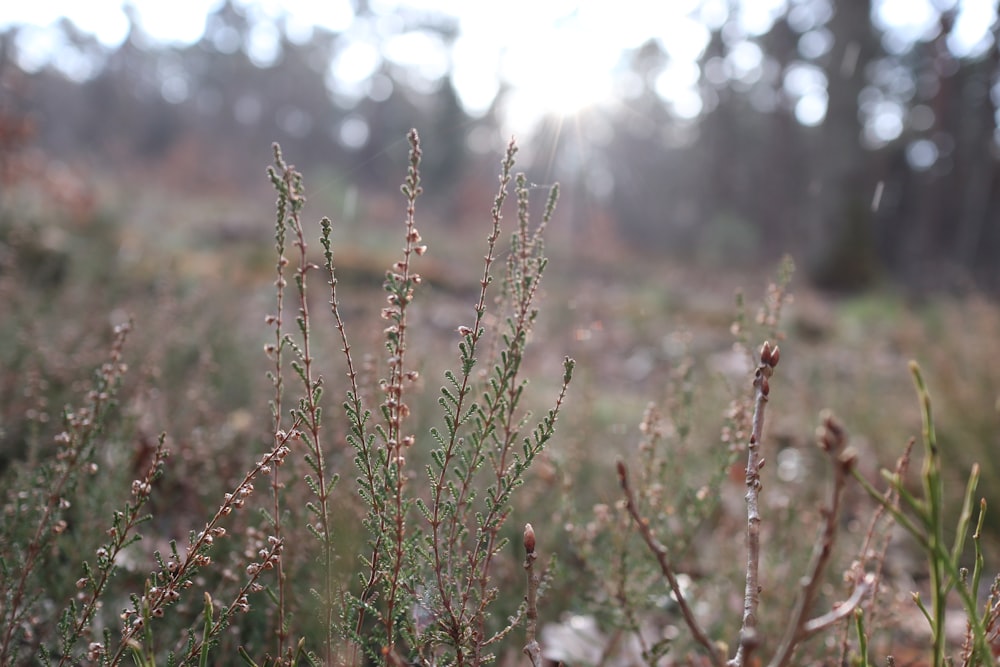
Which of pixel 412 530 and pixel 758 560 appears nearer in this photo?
→ pixel 758 560

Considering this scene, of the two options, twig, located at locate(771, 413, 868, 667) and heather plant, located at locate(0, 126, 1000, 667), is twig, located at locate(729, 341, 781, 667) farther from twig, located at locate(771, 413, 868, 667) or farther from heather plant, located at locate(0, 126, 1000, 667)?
twig, located at locate(771, 413, 868, 667)

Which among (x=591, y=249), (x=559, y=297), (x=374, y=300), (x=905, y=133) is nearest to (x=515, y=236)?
(x=374, y=300)

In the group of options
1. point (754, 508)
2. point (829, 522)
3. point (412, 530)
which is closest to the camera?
point (829, 522)

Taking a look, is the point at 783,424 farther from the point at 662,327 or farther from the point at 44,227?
the point at 44,227

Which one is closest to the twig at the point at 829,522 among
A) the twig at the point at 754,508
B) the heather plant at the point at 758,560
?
the heather plant at the point at 758,560

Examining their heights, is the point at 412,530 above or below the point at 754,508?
below

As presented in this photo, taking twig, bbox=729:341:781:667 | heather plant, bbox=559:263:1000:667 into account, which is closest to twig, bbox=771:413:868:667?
heather plant, bbox=559:263:1000:667

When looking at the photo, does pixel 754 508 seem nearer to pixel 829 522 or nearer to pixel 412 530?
pixel 829 522

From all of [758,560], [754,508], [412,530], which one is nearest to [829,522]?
[754,508]

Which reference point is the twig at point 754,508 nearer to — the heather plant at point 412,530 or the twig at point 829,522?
the heather plant at point 412,530

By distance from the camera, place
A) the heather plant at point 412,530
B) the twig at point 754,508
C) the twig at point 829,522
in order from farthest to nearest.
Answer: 1. the heather plant at point 412,530
2. the twig at point 754,508
3. the twig at point 829,522

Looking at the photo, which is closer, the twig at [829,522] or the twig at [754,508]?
the twig at [829,522]

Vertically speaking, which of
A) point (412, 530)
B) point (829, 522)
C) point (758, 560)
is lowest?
point (412, 530)

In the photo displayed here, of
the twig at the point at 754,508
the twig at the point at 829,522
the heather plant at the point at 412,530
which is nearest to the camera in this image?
the twig at the point at 829,522
